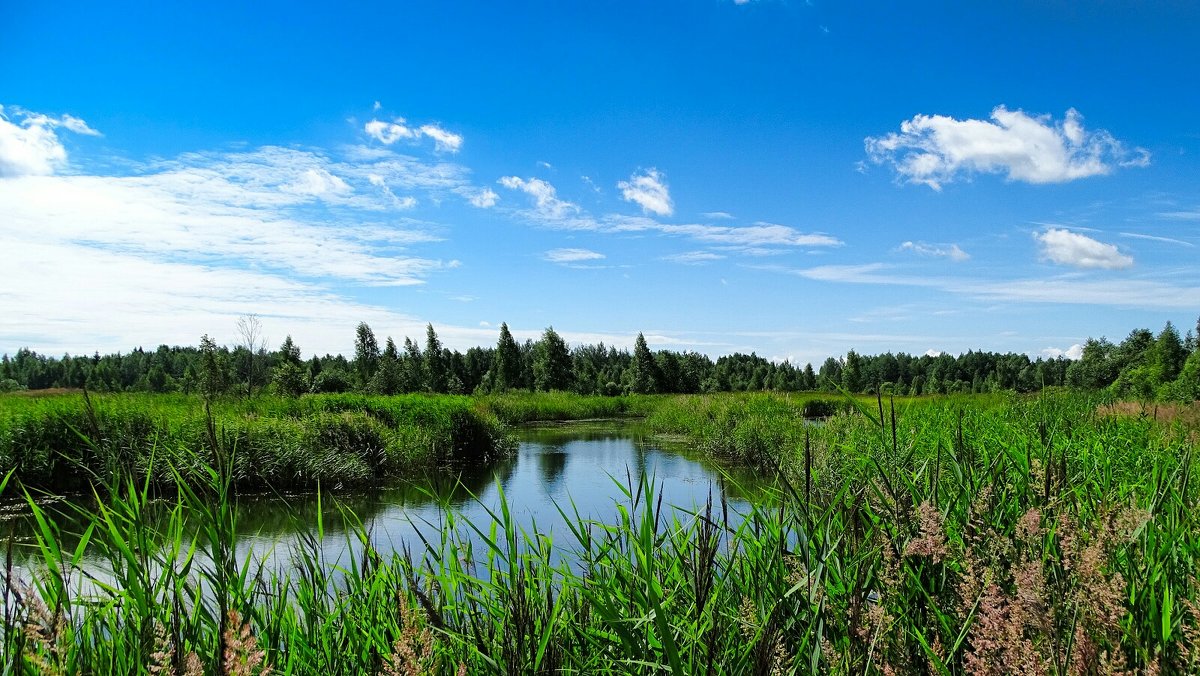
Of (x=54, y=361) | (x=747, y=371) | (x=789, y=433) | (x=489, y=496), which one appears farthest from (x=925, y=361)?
(x=54, y=361)

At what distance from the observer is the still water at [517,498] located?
6.27 m

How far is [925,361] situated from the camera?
83.9 m

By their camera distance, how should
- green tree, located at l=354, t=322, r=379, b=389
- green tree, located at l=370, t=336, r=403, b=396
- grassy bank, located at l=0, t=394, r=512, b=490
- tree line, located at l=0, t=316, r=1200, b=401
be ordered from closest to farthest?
1. grassy bank, located at l=0, t=394, r=512, b=490
2. tree line, located at l=0, t=316, r=1200, b=401
3. green tree, located at l=370, t=336, r=403, b=396
4. green tree, located at l=354, t=322, r=379, b=389

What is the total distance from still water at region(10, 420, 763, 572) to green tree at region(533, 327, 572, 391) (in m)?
25.6

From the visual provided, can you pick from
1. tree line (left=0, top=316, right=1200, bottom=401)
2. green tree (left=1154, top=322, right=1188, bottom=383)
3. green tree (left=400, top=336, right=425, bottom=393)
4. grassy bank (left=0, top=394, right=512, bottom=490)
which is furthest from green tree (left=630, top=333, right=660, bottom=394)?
grassy bank (left=0, top=394, right=512, bottom=490)

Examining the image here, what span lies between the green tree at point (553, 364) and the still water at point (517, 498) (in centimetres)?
2557

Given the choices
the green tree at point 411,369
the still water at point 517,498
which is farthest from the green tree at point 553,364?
the still water at point 517,498

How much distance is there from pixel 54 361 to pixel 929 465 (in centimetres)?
9614

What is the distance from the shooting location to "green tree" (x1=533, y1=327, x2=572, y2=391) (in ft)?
153

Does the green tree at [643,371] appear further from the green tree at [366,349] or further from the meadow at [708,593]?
the meadow at [708,593]

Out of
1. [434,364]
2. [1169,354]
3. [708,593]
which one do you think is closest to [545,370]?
[434,364]

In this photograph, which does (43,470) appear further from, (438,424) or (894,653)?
(894,653)

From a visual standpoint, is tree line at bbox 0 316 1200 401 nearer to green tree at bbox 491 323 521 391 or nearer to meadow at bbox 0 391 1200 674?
green tree at bbox 491 323 521 391

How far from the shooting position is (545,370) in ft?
154
